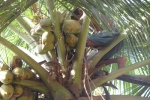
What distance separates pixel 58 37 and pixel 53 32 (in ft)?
0.14

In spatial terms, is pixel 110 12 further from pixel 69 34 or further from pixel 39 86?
pixel 39 86

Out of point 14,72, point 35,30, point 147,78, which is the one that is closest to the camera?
point 14,72

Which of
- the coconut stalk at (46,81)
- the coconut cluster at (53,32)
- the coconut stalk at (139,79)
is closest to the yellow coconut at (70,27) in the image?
the coconut cluster at (53,32)

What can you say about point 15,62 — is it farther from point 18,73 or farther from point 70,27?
point 70,27

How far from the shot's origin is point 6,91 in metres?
1.69

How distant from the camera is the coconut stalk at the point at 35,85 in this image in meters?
1.76

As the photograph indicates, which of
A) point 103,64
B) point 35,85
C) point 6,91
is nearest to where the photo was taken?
point 6,91

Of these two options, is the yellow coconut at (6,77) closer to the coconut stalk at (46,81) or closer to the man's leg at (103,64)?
the coconut stalk at (46,81)

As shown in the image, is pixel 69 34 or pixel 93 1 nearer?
pixel 93 1

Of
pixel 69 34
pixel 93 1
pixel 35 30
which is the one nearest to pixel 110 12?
pixel 93 1

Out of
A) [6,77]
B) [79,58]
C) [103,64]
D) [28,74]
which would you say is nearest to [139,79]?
[103,64]

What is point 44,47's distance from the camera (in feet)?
5.87

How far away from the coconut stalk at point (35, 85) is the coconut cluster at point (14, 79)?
2cm

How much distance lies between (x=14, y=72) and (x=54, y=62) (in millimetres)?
236
